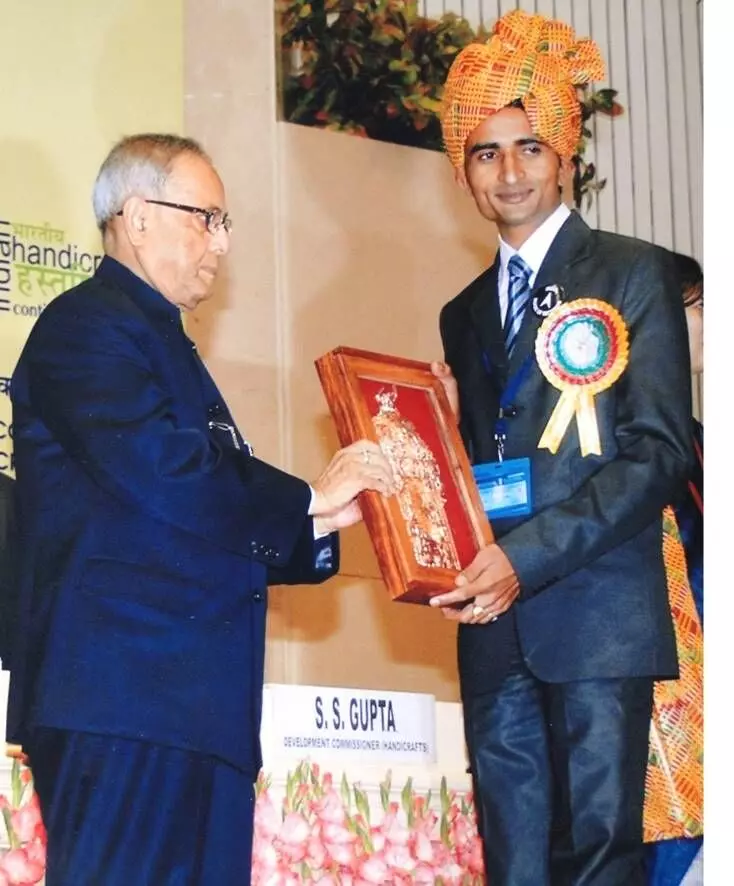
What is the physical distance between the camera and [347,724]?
3740mm

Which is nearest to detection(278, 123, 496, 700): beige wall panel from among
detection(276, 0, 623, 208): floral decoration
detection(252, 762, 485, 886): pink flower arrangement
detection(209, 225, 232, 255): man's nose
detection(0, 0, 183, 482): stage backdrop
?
detection(276, 0, 623, 208): floral decoration

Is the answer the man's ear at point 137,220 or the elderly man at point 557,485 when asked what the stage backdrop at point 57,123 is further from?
the elderly man at point 557,485

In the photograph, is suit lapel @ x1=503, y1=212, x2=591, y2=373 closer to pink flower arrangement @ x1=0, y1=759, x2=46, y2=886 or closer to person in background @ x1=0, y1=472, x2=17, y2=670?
person in background @ x1=0, y1=472, x2=17, y2=670

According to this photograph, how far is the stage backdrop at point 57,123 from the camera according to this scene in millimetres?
4285

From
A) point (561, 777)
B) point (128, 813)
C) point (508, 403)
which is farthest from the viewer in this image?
point (508, 403)

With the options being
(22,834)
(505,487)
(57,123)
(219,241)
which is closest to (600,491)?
(505,487)

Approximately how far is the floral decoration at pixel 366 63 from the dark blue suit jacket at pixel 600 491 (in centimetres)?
165

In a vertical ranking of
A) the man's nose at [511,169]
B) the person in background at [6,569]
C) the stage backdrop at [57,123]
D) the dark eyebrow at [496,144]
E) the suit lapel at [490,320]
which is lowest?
the person in background at [6,569]

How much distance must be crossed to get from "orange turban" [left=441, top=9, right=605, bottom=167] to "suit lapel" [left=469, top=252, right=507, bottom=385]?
229 millimetres

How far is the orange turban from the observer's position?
11.3 ft

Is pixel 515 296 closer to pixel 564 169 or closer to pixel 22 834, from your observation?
pixel 564 169

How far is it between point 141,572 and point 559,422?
0.81 metres

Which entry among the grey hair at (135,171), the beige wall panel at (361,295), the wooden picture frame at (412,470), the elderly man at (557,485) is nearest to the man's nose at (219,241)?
the grey hair at (135,171)

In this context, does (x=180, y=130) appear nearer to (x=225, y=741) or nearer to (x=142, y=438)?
(x=142, y=438)
